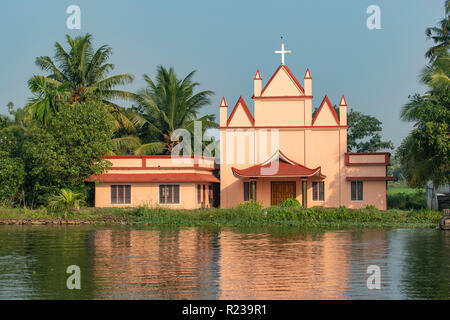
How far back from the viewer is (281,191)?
1553 inches

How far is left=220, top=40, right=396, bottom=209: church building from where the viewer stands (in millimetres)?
38688

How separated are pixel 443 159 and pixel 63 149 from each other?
70.9 feet

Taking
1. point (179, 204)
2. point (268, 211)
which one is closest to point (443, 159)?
point (268, 211)

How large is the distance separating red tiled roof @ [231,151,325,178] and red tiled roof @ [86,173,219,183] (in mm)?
2812

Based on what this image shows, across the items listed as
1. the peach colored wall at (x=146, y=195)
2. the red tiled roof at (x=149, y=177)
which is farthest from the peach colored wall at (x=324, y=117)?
the peach colored wall at (x=146, y=195)

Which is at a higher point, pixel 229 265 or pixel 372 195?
pixel 372 195

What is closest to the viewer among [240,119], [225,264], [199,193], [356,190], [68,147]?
[225,264]

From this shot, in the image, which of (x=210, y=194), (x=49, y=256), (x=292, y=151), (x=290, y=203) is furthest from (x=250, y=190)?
(x=49, y=256)

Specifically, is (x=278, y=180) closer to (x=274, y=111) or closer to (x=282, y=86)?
(x=274, y=111)

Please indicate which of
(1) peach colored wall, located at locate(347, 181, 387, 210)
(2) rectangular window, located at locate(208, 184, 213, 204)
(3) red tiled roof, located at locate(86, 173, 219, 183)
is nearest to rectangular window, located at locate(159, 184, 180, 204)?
(3) red tiled roof, located at locate(86, 173, 219, 183)

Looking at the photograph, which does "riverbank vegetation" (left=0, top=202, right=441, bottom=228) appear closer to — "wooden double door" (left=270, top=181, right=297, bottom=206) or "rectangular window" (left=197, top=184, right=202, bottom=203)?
"wooden double door" (left=270, top=181, right=297, bottom=206)

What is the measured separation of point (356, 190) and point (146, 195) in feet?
43.8
